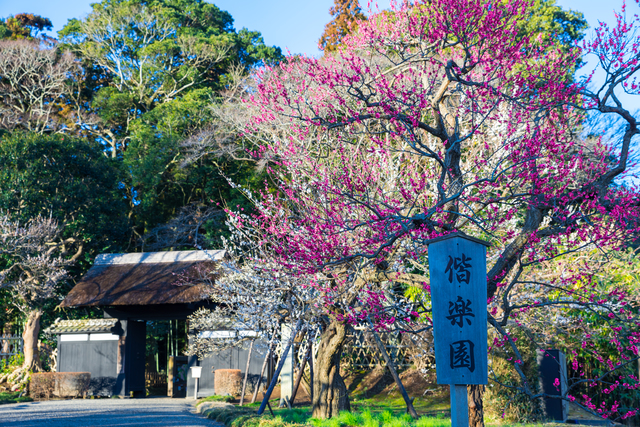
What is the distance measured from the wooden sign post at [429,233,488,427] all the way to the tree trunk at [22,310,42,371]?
554 inches

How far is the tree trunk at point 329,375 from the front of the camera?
26.6ft

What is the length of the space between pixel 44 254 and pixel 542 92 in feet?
45.1

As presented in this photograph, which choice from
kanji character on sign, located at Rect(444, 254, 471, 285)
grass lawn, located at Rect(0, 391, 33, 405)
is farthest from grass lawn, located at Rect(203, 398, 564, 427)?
grass lawn, located at Rect(0, 391, 33, 405)

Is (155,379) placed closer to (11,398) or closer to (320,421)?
(11,398)

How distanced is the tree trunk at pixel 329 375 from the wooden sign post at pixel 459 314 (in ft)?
12.0

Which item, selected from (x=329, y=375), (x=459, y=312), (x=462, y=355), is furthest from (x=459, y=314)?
(x=329, y=375)

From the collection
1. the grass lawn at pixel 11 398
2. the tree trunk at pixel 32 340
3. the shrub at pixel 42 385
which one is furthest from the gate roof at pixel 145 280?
the grass lawn at pixel 11 398

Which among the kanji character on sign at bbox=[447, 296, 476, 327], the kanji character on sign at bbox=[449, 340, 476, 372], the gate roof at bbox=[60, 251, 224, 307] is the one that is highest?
the gate roof at bbox=[60, 251, 224, 307]

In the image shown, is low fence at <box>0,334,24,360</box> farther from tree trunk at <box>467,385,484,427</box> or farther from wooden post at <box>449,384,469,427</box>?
wooden post at <box>449,384,469,427</box>

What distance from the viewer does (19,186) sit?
15.8 metres

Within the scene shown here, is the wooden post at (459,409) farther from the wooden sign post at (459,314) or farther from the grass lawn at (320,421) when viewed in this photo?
the grass lawn at (320,421)

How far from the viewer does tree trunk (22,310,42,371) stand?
14.8 meters

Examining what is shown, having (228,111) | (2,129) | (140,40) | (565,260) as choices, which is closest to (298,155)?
(565,260)

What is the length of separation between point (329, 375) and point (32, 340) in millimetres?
10922
